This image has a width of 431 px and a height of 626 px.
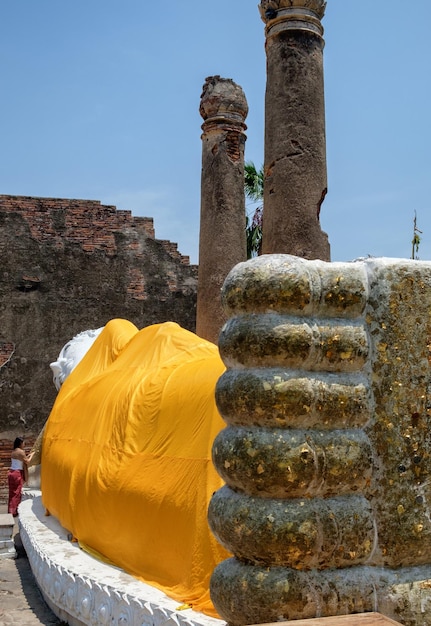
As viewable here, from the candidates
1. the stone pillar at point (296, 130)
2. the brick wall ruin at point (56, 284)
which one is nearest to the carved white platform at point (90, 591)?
the stone pillar at point (296, 130)

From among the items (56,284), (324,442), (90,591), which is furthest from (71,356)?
(324,442)

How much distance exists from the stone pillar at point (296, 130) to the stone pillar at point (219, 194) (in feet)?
10.4

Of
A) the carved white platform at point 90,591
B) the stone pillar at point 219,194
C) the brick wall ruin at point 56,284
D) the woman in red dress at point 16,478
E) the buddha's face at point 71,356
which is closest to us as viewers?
the carved white platform at point 90,591

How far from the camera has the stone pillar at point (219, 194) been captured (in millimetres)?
9461

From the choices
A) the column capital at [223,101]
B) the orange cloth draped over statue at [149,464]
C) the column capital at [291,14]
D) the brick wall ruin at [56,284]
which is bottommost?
the orange cloth draped over statue at [149,464]

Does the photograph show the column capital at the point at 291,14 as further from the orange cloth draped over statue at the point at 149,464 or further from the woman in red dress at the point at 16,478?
the woman in red dress at the point at 16,478

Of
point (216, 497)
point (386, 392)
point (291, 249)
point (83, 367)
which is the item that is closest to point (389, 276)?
point (386, 392)

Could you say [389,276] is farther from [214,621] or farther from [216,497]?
[214,621]

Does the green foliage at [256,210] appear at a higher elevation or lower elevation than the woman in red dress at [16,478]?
higher

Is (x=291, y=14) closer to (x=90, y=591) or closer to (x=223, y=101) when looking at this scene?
(x=223, y=101)

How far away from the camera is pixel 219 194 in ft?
31.5

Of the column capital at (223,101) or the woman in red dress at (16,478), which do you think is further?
the column capital at (223,101)

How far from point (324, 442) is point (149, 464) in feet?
6.74

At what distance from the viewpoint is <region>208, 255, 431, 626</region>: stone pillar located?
2221mm
